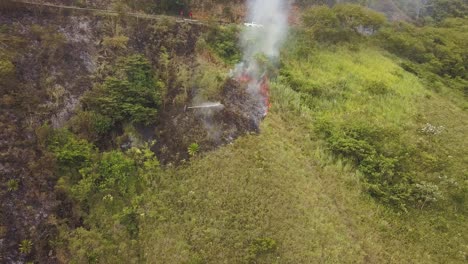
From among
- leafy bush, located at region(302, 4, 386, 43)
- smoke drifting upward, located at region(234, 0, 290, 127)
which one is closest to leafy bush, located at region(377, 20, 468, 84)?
leafy bush, located at region(302, 4, 386, 43)

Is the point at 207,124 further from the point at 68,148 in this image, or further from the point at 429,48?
the point at 429,48

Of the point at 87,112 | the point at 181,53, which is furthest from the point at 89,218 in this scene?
the point at 181,53

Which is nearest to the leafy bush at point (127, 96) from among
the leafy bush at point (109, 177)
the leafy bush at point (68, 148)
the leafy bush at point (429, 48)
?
the leafy bush at point (68, 148)

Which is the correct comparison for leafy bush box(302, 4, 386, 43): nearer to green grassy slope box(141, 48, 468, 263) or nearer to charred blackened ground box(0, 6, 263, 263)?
green grassy slope box(141, 48, 468, 263)

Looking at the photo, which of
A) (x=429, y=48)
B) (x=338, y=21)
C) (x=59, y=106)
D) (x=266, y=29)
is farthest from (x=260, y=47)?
(x=429, y=48)

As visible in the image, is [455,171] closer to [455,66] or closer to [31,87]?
[455,66]

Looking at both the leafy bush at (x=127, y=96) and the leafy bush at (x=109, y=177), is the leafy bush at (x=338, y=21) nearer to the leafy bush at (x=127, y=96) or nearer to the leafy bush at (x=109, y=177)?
the leafy bush at (x=127, y=96)

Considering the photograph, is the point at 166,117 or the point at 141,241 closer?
the point at 141,241

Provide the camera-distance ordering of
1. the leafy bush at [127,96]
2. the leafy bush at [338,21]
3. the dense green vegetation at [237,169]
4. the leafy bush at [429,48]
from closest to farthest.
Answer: the dense green vegetation at [237,169], the leafy bush at [127,96], the leafy bush at [338,21], the leafy bush at [429,48]
